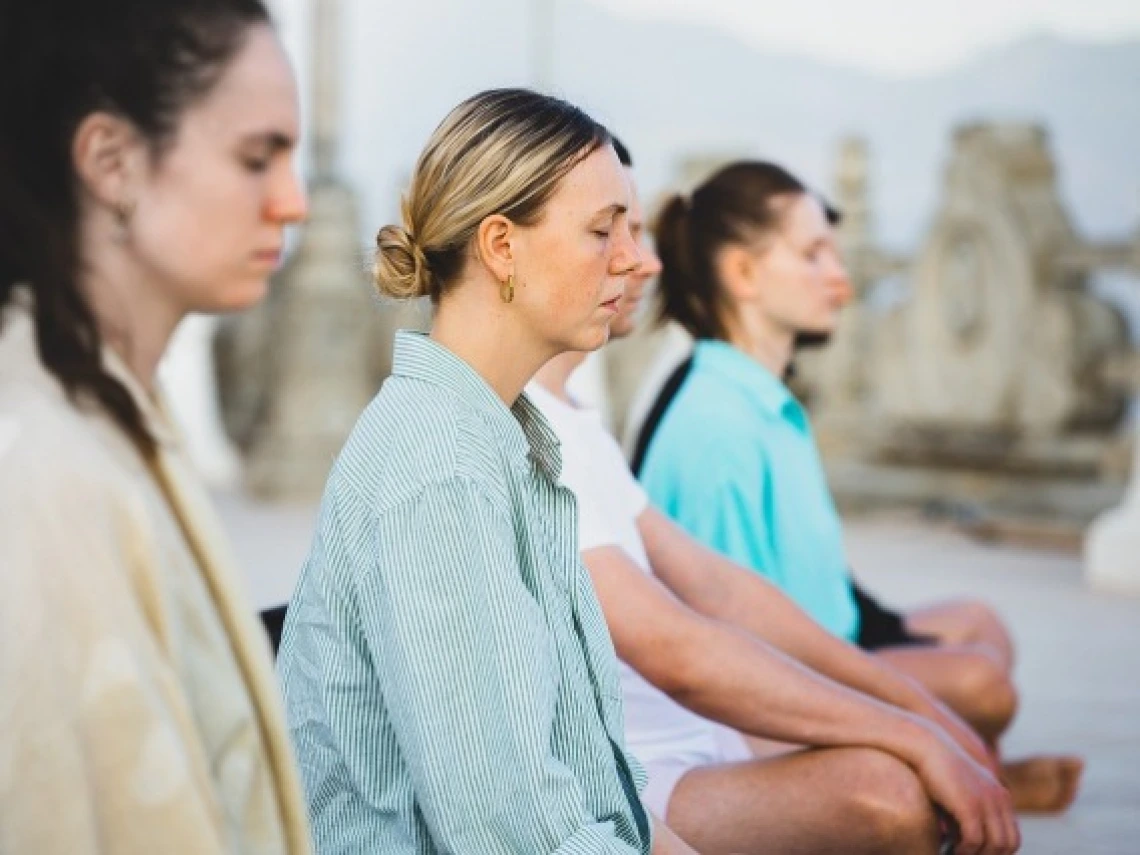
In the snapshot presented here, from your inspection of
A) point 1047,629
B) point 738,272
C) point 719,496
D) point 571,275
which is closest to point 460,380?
point 571,275

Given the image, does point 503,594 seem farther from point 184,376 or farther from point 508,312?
point 184,376

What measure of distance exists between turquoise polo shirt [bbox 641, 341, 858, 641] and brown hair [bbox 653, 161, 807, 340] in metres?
0.14

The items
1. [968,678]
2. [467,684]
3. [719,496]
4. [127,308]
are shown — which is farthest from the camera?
[968,678]

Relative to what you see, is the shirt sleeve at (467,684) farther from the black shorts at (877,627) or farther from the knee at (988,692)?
the black shorts at (877,627)

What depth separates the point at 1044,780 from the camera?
4156 mm

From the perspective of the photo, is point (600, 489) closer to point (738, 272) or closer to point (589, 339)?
point (589, 339)

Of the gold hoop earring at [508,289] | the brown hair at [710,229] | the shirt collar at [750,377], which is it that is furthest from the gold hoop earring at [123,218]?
the brown hair at [710,229]

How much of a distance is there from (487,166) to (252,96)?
668 mm

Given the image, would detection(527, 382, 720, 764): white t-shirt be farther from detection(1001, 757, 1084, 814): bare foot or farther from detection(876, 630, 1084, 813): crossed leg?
detection(1001, 757, 1084, 814): bare foot

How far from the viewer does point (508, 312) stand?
2191mm

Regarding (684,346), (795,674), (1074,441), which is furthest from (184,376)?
(795,674)

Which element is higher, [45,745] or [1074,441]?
[45,745]

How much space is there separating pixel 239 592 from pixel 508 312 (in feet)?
2.42

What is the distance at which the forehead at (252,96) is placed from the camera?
1495 millimetres
